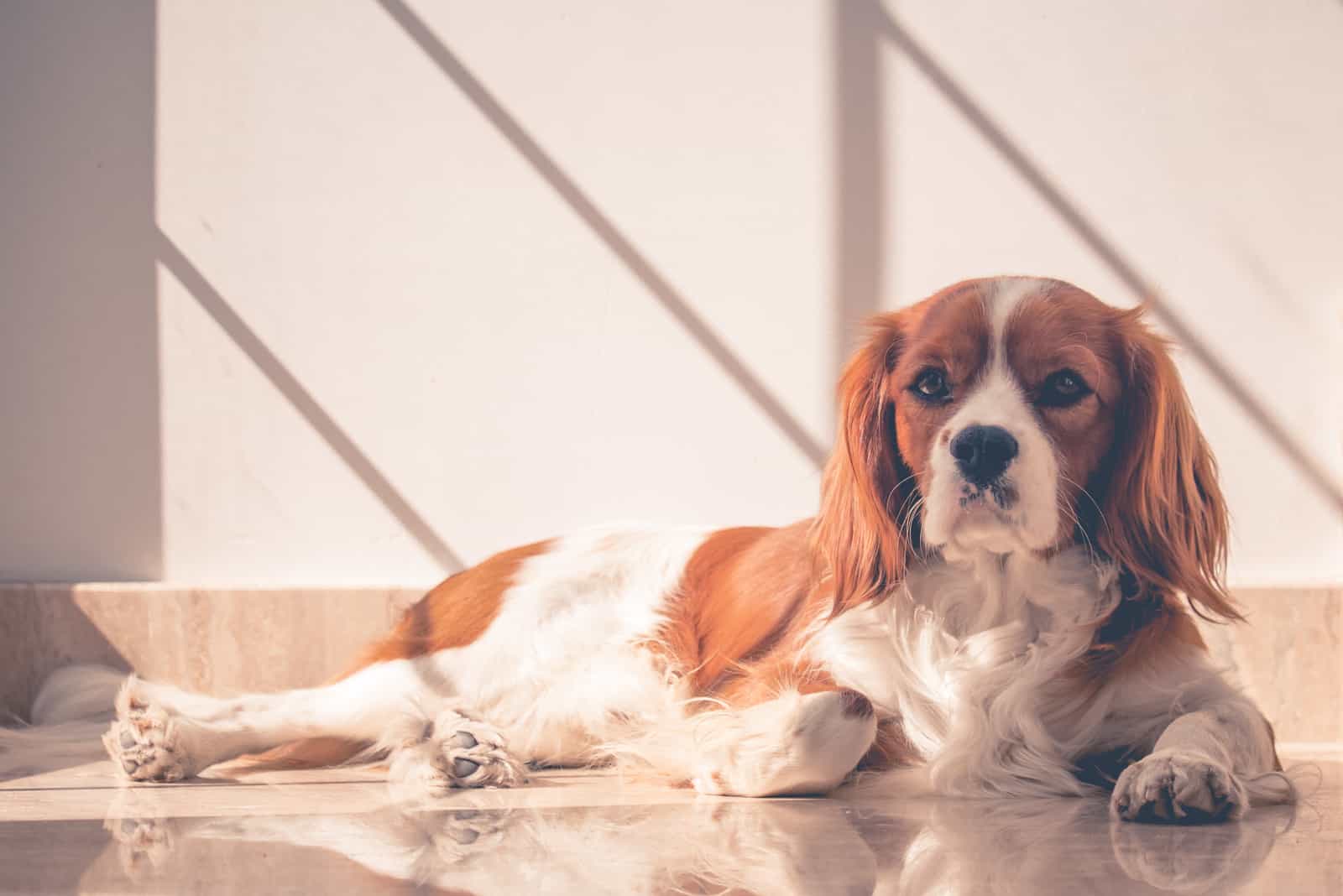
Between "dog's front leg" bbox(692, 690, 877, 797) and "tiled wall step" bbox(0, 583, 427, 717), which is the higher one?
"dog's front leg" bbox(692, 690, 877, 797)

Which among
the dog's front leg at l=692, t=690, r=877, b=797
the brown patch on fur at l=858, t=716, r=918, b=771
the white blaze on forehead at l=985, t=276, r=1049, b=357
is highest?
the white blaze on forehead at l=985, t=276, r=1049, b=357

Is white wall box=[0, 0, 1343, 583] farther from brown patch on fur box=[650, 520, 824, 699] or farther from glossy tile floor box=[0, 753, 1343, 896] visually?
glossy tile floor box=[0, 753, 1343, 896]

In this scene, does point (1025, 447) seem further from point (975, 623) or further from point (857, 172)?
point (857, 172)

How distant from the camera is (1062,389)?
83.4 inches

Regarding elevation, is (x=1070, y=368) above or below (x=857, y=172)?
below

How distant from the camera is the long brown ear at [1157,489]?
2143 millimetres

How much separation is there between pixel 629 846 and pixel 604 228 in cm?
196

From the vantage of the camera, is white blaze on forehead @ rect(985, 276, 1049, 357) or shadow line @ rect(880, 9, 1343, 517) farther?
shadow line @ rect(880, 9, 1343, 517)

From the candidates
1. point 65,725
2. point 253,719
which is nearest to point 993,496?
point 253,719

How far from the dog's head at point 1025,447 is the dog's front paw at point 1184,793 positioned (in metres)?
0.37

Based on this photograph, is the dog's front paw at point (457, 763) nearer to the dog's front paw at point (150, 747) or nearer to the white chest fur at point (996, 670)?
the dog's front paw at point (150, 747)

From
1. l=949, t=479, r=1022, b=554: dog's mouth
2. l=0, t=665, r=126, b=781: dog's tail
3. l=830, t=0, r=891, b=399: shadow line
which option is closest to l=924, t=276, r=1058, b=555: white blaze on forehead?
l=949, t=479, r=1022, b=554: dog's mouth

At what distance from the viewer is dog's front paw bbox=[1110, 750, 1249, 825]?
186 cm

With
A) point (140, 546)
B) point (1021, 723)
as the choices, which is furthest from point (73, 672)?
point (1021, 723)
